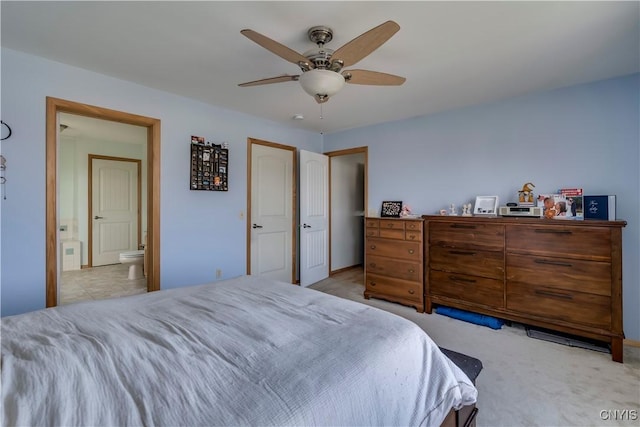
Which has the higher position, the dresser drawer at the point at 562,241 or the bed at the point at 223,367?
the dresser drawer at the point at 562,241

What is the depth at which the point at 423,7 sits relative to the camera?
1687 mm

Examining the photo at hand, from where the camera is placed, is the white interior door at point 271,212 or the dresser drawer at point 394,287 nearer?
the dresser drawer at point 394,287

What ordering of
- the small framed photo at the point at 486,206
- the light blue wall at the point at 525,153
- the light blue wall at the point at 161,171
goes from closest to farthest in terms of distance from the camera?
the light blue wall at the point at 161,171 → the light blue wall at the point at 525,153 → the small framed photo at the point at 486,206

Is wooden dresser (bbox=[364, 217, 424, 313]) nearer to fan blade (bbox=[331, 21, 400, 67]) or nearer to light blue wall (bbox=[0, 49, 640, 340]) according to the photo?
light blue wall (bbox=[0, 49, 640, 340])

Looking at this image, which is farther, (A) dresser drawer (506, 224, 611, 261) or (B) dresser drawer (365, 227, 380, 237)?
(B) dresser drawer (365, 227, 380, 237)

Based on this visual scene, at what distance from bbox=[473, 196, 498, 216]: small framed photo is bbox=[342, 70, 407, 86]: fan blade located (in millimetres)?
1937

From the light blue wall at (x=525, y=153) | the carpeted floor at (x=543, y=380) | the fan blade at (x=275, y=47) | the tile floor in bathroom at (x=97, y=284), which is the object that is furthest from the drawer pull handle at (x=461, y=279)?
the tile floor in bathroom at (x=97, y=284)

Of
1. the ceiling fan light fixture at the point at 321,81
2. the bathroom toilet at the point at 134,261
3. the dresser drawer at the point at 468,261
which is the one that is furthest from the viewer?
the bathroom toilet at the point at 134,261

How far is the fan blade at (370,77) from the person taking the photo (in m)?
1.86

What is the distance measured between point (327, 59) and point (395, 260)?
247cm

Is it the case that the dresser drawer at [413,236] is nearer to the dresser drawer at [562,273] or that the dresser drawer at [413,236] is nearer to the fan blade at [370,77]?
the dresser drawer at [562,273]

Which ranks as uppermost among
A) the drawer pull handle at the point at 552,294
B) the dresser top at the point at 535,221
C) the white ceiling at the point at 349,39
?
the white ceiling at the point at 349,39

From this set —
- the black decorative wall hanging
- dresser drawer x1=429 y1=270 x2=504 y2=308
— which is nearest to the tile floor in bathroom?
the black decorative wall hanging

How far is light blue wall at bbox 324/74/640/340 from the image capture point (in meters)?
2.56
